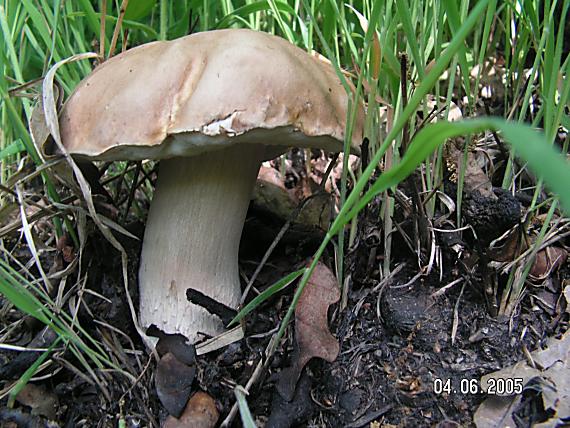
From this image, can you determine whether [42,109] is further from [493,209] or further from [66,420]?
[493,209]

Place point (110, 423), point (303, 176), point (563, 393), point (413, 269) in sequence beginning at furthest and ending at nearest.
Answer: point (303, 176) < point (413, 269) < point (110, 423) < point (563, 393)

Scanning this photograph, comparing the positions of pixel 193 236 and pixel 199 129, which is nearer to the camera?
pixel 199 129

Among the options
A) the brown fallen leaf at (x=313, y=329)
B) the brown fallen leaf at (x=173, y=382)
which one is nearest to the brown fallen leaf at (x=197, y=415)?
the brown fallen leaf at (x=173, y=382)

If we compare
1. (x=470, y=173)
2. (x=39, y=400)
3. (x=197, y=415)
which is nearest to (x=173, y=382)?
(x=197, y=415)

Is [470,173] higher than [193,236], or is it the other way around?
[470,173]

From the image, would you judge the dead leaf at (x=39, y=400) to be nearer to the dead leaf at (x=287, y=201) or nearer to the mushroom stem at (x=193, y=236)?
the mushroom stem at (x=193, y=236)

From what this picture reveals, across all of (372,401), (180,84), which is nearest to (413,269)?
(372,401)

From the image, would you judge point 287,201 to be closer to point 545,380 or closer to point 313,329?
point 313,329
